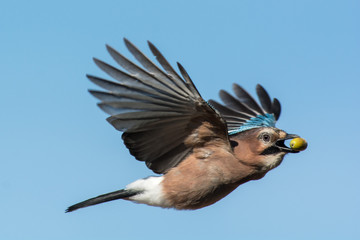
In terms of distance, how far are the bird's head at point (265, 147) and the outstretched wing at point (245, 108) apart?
1630 millimetres

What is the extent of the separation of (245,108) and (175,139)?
9.53 ft

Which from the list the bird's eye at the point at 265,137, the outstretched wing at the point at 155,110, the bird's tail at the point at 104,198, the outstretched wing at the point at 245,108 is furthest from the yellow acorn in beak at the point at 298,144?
the bird's tail at the point at 104,198

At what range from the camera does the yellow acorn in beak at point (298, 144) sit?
27.7 feet

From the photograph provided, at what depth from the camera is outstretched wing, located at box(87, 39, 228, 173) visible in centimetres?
744

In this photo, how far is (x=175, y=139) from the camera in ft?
27.1

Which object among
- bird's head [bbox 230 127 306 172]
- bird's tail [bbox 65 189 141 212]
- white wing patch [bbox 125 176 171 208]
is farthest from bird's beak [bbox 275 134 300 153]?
bird's tail [bbox 65 189 141 212]

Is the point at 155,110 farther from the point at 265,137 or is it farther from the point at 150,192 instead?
the point at 265,137

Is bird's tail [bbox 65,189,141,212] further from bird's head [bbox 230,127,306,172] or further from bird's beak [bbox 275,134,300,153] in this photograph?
bird's beak [bbox 275,134,300,153]

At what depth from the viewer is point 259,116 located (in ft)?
34.6

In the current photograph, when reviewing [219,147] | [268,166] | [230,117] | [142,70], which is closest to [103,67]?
[142,70]

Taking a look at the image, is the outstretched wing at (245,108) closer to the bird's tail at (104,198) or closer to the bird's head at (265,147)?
the bird's head at (265,147)

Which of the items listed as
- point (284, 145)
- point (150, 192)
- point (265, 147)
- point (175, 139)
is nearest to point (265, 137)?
point (265, 147)

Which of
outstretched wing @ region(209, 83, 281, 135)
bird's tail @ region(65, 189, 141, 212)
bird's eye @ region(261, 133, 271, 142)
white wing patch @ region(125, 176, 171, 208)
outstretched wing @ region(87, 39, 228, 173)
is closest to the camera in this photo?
outstretched wing @ region(87, 39, 228, 173)

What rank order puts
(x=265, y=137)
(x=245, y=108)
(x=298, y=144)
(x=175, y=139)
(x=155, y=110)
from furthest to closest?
(x=245, y=108) < (x=265, y=137) < (x=298, y=144) < (x=175, y=139) < (x=155, y=110)
